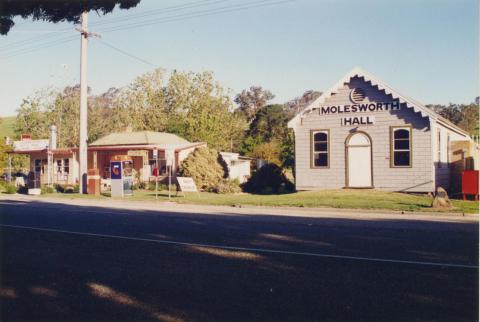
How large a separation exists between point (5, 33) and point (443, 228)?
1145 centimetres

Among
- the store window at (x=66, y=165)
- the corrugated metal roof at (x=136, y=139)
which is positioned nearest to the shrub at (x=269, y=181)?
the corrugated metal roof at (x=136, y=139)

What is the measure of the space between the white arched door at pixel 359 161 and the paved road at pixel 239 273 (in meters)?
11.8

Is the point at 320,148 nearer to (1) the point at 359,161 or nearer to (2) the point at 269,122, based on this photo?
(1) the point at 359,161

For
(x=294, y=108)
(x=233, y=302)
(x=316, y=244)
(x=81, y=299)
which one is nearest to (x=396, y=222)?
(x=316, y=244)

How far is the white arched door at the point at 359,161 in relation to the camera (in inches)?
979

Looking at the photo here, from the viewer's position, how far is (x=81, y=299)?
6.02 metres

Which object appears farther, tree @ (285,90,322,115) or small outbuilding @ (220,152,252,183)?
tree @ (285,90,322,115)

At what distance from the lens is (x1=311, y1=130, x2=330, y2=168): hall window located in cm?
2602

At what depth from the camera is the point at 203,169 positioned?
3209 cm

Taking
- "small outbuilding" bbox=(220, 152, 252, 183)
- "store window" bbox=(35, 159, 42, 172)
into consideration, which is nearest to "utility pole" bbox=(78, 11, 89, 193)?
"small outbuilding" bbox=(220, 152, 252, 183)

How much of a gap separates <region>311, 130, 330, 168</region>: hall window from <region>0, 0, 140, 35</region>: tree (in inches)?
705

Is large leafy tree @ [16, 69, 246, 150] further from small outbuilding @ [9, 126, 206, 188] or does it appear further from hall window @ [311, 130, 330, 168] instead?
hall window @ [311, 130, 330, 168]

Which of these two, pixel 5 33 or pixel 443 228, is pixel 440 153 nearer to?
pixel 443 228

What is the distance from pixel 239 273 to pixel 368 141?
18993mm
